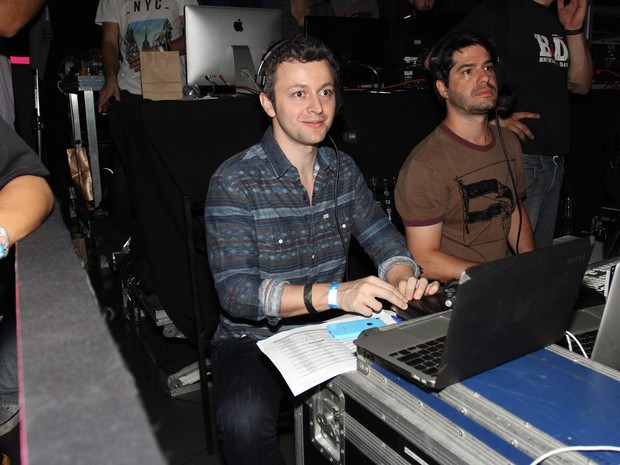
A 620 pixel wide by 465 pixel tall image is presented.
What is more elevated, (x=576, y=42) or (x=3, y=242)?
(x=576, y=42)

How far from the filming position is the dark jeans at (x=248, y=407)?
1.36 metres

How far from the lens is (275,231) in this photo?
1576 mm

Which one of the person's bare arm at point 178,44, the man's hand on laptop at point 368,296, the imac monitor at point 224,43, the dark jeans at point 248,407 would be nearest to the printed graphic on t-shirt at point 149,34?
the person's bare arm at point 178,44

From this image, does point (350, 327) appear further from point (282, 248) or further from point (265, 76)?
point (265, 76)

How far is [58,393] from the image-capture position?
282 mm

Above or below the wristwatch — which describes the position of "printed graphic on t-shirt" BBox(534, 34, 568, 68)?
above

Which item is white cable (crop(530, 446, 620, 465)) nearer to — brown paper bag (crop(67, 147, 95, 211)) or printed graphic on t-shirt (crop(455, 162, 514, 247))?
printed graphic on t-shirt (crop(455, 162, 514, 247))

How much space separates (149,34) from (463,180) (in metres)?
2.14

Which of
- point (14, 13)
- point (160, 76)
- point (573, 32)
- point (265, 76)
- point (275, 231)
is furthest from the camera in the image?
point (573, 32)

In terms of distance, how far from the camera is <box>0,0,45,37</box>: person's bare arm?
144cm

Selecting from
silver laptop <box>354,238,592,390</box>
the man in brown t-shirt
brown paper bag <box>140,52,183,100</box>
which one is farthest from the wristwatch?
brown paper bag <box>140,52,183,100</box>

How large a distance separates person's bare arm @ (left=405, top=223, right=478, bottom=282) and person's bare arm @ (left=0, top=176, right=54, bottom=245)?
119 cm

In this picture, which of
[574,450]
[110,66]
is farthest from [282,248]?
[110,66]

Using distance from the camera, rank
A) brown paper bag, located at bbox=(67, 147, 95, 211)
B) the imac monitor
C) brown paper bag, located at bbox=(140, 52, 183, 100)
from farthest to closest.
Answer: brown paper bag, located at bbox=(67, 147, 95, 211)
the imac monitor
brown paper bag, located at bbox=(140, 52, 183, 100)
